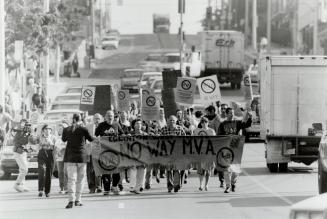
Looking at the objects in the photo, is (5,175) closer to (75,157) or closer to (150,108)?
(150,108)

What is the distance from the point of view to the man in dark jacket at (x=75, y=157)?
1958cm

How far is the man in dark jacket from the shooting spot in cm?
1958

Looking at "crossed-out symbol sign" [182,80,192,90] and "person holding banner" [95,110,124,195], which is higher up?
"crossed-out symbol sign" [182,80,192,90]

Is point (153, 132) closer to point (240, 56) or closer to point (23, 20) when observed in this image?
point (23, 20)

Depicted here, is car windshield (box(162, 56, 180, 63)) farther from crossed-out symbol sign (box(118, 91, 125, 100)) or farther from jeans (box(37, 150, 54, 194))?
jeans (box(37, 150, 54, 194))

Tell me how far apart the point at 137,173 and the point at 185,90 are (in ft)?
16.8

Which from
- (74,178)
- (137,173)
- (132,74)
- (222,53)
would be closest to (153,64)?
(222,53)

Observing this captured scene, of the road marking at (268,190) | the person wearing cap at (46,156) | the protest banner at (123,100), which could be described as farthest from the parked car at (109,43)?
the person wearing cap at (46,156)

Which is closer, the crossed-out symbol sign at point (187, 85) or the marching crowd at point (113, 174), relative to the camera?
the marching crowd at point (113, 174)

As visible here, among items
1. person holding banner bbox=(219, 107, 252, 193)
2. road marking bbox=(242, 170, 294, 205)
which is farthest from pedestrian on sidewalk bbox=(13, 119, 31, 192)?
road marking bbox=(242, 170, 294, 205)

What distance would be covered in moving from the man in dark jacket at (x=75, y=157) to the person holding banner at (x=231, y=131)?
3.72 m

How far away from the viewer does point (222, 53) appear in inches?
2506

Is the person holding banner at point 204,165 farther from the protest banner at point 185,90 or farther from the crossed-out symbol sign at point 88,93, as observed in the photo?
the crossed-out symbol sign at point 88,93

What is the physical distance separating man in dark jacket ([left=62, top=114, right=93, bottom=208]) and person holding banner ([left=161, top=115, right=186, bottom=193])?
3152 millimetres
